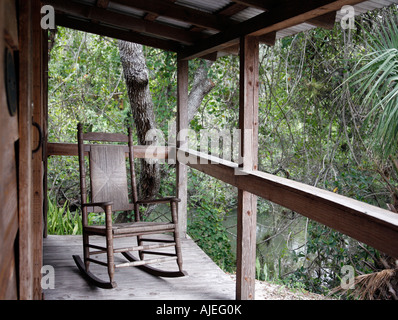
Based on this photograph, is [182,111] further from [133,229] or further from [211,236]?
[211,236]

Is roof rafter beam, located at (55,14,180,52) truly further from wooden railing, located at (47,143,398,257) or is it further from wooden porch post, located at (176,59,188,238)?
wooden railing, located at (47,143,398,257)

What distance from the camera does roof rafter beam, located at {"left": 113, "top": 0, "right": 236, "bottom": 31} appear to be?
3111mm

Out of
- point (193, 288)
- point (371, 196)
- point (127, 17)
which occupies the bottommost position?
point (193, 288)

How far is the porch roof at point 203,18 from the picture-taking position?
2279 millimetres

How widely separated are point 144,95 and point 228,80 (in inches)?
63.4

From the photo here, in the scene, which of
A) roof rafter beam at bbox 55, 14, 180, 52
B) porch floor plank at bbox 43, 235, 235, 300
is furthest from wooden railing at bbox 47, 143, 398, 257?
roof rafter beam at bbox 55, 14, 180, 52

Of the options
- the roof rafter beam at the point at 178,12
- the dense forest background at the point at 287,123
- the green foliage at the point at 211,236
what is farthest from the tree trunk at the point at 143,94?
the roof rafter beam at the point at 178,12

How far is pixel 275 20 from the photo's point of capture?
2.44 meters

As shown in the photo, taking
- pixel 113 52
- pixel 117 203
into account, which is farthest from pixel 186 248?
pixel 113 52

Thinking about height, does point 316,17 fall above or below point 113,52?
below

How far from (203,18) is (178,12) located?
20cm

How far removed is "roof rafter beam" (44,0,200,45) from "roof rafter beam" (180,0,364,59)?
277mm

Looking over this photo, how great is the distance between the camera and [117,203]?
3562 millimetres
